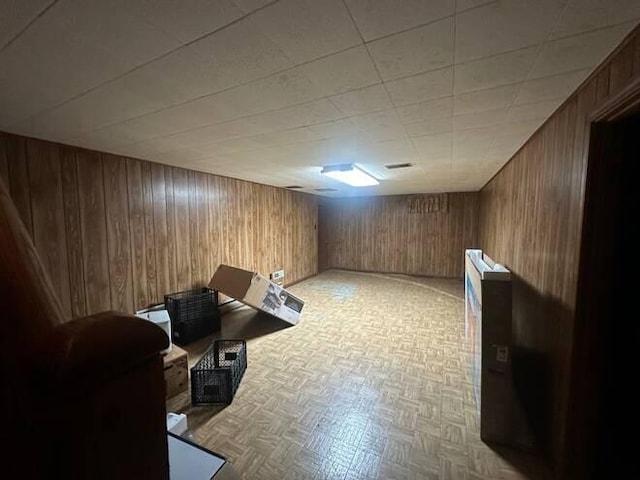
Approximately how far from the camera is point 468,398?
7.09ft

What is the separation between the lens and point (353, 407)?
6.83ft

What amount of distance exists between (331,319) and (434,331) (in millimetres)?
1331

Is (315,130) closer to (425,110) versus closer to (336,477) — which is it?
(425,110)

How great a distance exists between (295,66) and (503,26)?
0.81m

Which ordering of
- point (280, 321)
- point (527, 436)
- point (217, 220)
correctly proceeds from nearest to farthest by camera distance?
point (527, 436)
point (280, 321)
point (217, 220)

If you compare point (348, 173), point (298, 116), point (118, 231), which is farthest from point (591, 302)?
point (118, 231)

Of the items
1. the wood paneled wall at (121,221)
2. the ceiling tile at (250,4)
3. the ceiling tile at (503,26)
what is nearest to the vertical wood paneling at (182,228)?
the wood paneled wall at (121,221)

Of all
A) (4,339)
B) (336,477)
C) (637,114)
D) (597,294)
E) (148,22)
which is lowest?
(336,477)

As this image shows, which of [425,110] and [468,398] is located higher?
[425,110]

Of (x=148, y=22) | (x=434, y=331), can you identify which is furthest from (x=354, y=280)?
(x=148, y=22)

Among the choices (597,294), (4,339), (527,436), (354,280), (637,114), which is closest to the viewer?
(4,339)

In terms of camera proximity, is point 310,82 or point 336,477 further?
point 336,477

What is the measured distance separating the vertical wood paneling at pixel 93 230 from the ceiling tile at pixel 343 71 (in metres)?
2.51

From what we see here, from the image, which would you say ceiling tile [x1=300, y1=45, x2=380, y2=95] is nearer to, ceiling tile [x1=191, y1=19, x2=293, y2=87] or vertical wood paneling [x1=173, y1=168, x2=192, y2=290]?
ceiling tile [x1=191, y1=19, x2=293, y2=87]
